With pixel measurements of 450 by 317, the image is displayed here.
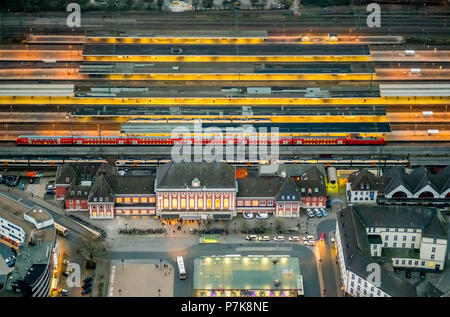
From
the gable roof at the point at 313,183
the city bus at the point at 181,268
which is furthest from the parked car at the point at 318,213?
the city bus at the point at 181,268

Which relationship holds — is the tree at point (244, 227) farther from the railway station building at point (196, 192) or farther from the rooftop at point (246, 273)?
the rooftop at point (246, 273)

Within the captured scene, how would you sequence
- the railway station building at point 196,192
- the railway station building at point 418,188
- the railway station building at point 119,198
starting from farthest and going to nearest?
1. the railway station building at point 418,188
2. the railway station building at point 119,198
3. the railway station building at point 196,192

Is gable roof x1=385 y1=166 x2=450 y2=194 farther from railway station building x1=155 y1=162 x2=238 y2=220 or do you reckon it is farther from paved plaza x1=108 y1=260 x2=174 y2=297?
paved plaza x1=108 y1=260 x2=174 y2=297

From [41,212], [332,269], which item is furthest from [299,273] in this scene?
[41,212]

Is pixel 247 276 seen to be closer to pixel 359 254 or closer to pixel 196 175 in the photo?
pixel 359 254

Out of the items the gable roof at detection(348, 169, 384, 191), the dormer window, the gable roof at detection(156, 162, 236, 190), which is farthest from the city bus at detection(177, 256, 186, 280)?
the gable roof at detection(348, 169, 384, 191)
